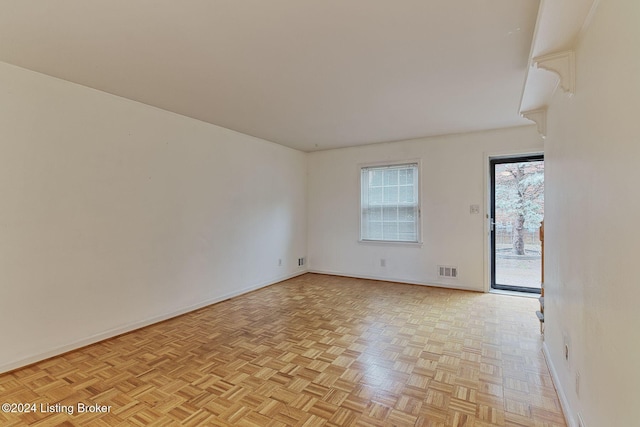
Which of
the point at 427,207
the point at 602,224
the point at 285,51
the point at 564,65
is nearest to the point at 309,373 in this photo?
the point at 602,224

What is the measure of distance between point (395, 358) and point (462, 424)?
794 millimetres

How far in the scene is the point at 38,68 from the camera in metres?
2.46

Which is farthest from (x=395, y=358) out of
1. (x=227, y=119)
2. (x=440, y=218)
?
(x=227, y=119)

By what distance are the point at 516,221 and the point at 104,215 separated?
17.2 feet

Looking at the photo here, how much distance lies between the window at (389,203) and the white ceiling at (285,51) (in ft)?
5.46

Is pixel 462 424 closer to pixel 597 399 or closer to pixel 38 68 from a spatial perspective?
pixel 597 399

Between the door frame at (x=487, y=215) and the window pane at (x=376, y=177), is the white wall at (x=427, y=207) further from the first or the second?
the window pane at (x=376, y=177)

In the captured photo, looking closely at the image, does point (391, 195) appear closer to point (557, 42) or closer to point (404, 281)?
point (404, 281)

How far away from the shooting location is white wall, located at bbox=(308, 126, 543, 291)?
14.8 ft

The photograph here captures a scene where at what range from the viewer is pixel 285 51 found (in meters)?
2.21

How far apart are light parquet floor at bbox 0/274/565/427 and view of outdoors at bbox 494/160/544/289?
3.13 ft

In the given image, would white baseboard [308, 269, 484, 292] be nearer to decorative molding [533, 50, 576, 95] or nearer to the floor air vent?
the floor air vent

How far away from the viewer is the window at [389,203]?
5.05 metres

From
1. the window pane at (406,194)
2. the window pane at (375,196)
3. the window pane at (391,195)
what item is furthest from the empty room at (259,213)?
the window pane at (375,196)
